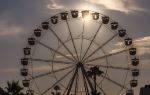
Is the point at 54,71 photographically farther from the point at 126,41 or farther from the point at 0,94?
the point at 0,94

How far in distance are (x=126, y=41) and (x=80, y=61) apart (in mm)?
9314

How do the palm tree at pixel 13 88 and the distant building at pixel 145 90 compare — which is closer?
the palm tree at pixel 13 88

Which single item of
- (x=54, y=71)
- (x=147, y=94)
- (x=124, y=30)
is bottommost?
(x=147, y=94)

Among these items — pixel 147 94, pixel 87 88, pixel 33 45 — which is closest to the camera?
pixel 87 88

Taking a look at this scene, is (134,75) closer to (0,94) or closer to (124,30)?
(124,30)

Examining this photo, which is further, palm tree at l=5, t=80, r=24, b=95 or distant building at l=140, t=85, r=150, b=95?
distant building at l=140, t=85, r=150, b=95

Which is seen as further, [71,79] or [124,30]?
[124,30]

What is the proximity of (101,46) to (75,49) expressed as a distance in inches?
149

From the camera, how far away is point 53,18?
88812mm

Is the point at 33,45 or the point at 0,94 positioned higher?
the point at 33,45

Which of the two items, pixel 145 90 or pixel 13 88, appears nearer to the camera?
pixel 13 88

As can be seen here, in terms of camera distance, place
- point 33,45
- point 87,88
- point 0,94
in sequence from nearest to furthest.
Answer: point 87,88, point 33,45, point 0,94

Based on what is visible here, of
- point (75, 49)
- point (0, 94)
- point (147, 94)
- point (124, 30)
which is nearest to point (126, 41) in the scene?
point (124, 30)

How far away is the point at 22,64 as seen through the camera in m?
87.8
